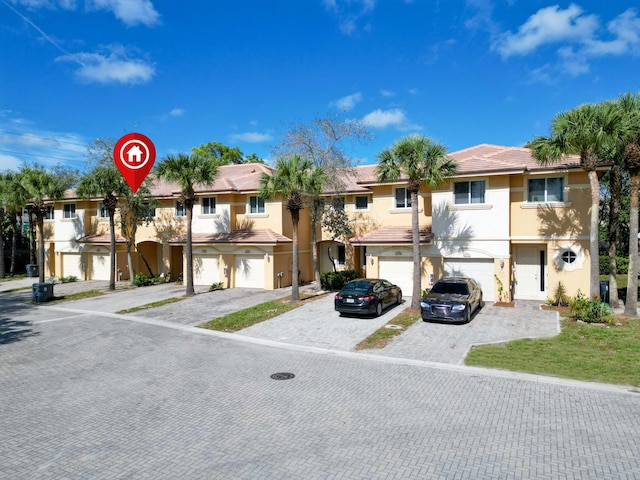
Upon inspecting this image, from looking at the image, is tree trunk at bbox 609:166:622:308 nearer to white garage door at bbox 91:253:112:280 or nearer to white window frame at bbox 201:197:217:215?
white window frame at bbox 201:197:217:215

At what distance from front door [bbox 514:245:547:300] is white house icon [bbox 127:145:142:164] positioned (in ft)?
58.9

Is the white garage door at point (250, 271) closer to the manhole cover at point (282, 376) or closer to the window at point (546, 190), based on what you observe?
the window at point (546, 190)

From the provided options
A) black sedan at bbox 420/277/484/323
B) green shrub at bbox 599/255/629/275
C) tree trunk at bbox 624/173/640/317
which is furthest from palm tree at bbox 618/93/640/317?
green shrub at bbox 599/255/629/275

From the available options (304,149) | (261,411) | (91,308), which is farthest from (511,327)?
(91,308)

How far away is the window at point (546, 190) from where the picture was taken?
19594 mm

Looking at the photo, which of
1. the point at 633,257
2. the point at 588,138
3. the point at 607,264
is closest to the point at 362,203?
the point at 588,138

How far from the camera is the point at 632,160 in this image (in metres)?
16.0

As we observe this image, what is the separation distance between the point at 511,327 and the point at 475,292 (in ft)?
8.13

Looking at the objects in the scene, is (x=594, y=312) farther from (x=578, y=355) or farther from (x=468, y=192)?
(x=468, y=192)

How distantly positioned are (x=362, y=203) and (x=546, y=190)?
403 inches

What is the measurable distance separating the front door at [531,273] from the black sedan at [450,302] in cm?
500

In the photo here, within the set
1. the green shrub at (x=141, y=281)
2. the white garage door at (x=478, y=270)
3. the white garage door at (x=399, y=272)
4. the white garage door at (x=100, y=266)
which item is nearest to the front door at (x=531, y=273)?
the white garage door at (x=478, y=270)

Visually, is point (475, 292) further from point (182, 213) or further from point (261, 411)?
point (182, 213)

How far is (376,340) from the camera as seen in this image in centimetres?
1423
